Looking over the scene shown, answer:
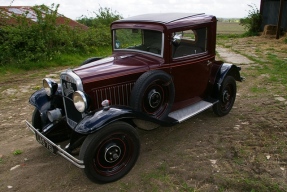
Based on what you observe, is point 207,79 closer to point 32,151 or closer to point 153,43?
point 153,43

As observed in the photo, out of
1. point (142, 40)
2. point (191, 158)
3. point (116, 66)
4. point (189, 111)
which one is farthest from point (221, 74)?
point (116, 66)

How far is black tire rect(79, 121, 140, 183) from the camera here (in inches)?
117

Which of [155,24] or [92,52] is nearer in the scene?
[155,24]

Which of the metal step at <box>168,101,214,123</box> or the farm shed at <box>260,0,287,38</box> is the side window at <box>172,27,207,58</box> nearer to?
the metal step at <box>168,101,214,123</box>

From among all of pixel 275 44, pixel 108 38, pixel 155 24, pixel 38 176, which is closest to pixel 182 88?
pixel 155 24

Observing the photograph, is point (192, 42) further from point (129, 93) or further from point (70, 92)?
point (70, 92)

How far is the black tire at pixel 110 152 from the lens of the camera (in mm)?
2961

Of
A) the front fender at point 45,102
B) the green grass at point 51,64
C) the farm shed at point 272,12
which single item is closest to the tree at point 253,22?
the farm shed at point 272,12

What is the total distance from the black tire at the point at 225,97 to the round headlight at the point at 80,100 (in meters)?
2.63

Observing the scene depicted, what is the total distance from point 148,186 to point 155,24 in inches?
90.0

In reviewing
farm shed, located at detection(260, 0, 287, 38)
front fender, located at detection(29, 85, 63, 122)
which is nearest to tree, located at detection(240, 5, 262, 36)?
farm shed, located at detection(260, 0, 287, 38)

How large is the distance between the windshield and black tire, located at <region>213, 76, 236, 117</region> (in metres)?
1.54

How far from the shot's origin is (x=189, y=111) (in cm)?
423

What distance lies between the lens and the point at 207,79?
4664mm
